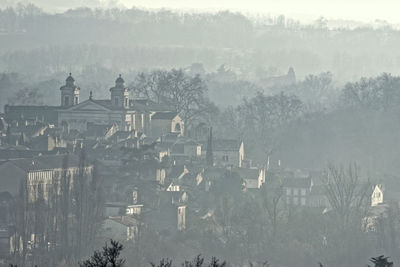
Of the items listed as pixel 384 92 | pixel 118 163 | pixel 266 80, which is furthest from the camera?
pixel 266 80

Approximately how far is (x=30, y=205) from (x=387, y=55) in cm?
14411

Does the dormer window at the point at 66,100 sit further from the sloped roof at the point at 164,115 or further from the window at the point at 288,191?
the window at the point at 288,191

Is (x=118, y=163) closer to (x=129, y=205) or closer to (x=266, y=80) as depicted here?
(x=129, y=205)

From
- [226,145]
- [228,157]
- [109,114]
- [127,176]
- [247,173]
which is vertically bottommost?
[127,176]

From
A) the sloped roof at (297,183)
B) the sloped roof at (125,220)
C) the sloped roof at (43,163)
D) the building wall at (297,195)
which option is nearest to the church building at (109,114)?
the sloped roof at (297,183)

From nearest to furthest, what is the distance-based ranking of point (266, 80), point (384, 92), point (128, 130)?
point (128, 130) → point (384, 92) → point (266, 80)

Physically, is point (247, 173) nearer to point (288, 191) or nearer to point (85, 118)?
point (288, 191)

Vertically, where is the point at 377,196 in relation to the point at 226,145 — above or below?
below

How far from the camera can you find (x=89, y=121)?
266ft

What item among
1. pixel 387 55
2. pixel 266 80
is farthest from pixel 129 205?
pixel 387 55

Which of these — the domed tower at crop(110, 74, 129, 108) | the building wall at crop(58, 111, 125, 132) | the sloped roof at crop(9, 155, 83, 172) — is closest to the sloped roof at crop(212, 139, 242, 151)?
the building wall at crop(58, 111, 125, 132)

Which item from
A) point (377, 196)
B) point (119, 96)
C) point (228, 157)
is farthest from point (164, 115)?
point (377, 196)

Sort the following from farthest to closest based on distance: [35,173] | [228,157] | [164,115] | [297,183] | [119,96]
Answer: [164,115] < [119,96] < [228,157] < [297,183] < [35,173]

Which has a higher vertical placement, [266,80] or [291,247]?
[266,80]
